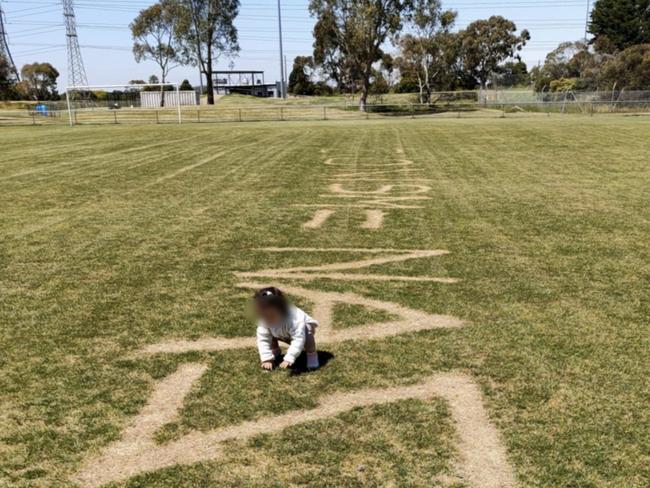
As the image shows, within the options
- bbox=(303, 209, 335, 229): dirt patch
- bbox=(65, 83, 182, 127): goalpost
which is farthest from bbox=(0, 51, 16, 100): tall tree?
bbox=(303, 209, 335, 229): dirt patch

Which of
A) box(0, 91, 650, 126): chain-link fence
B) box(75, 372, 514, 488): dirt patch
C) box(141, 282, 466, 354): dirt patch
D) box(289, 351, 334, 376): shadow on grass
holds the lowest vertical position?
box(75, 372, 514, 488): dirt patch

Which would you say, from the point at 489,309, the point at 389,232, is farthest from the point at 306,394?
the point at 389,232

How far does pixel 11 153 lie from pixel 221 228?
13.5 meters

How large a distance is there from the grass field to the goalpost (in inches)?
1359

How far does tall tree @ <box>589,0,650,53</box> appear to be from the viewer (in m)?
70.9

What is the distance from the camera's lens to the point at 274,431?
309cm

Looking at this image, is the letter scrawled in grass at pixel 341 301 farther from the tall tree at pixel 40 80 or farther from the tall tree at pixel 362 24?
the tall tree at pixel 40 80

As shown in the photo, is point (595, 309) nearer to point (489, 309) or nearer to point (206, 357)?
point (489, 309)

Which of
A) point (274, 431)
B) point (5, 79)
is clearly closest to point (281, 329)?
point (274, 431)

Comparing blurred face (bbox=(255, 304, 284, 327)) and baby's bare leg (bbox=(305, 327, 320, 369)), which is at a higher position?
blurred face (bbox=(255, 304, 284, 327))

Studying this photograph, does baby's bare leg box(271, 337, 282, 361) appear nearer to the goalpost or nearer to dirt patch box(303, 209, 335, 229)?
dirt patch box(303, 209, 335, 229)

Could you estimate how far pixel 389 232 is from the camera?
7.39m

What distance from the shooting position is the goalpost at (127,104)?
149 ft

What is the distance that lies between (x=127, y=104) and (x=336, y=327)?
7114cm
